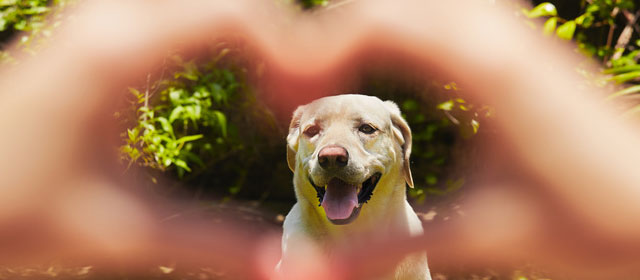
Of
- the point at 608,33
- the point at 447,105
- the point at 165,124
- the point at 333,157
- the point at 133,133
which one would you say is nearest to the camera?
the point at 333,157

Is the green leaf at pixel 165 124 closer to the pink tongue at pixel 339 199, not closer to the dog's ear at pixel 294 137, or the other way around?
the dog's ear at pixel 294 137

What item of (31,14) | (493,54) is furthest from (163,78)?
(493,54)

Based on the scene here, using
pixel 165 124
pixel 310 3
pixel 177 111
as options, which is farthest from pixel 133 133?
pixel 310 3

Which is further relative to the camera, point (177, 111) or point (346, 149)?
point (177, 111)

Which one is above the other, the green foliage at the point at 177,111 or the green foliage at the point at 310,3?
the green foliage at the point at 310,3

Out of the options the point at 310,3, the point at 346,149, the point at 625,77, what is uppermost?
the point at 625,77

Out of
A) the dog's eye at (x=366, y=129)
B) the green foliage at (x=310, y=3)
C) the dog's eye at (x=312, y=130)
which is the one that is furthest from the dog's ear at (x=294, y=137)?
the green foliage at (x=310, y=3)

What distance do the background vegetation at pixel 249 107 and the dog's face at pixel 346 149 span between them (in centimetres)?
113

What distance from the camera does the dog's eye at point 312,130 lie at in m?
2.42

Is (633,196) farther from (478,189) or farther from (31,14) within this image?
(31,14)

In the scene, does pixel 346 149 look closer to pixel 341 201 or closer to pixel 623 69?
pixel 341 201

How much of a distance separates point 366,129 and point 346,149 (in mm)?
217

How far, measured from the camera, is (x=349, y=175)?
2.21 metres

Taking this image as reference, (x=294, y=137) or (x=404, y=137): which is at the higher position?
(x=404, y=137)
